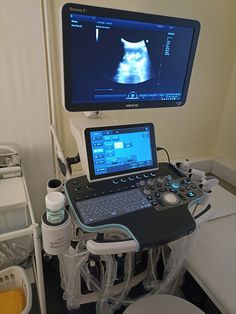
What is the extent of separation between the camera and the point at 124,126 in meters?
0.97

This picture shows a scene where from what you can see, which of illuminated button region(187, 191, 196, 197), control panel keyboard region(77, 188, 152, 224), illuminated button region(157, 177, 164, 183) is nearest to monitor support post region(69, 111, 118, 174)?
control panel keyboard region(77, 188, 152, 224)

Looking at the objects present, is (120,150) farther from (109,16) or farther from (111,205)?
(109,16)

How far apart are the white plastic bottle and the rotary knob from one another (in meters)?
0.38

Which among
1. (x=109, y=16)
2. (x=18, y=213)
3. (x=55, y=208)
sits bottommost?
(x=18, y=213)

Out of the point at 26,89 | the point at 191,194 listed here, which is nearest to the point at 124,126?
the point at 191,194

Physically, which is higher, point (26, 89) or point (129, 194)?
point (26, 89)

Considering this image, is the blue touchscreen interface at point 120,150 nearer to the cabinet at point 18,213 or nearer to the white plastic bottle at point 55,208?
the white plastic bottle at point 55,208

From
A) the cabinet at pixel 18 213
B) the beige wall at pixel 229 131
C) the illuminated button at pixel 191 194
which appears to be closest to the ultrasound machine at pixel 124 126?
the illuminated button at pixel 191 194

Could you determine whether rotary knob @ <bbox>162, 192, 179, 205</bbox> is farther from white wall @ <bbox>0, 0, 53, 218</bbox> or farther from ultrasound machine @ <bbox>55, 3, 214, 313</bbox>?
white wall @ <bbox>0, 0, 53, 218</bbox>

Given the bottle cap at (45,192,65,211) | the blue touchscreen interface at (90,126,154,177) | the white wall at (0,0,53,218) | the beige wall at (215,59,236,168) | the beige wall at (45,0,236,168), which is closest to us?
the bottle cap at (45,192,65,211)

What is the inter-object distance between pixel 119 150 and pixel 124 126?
3.9 inches

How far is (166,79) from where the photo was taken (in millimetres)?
1002

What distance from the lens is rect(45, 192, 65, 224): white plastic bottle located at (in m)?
0.72

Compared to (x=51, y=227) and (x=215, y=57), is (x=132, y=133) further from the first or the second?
(x=215, y=57)
